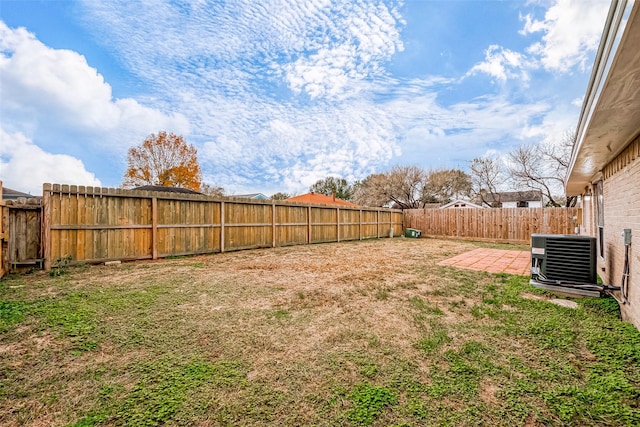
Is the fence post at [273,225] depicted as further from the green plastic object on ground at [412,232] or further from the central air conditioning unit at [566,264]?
the green plastic object on ground at [412,232]

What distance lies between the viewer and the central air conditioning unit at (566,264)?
12.4ft

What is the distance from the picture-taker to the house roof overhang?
1348 mm

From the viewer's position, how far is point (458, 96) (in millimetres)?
13305

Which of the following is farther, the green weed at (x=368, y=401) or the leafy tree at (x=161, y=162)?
the leafy tree at (x=161, y=162)

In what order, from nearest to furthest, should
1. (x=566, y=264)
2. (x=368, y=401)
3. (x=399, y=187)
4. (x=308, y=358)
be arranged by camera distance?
(x=368, y=401), (x=308, y=358), (x=566, y=264), (x=399, y=187)

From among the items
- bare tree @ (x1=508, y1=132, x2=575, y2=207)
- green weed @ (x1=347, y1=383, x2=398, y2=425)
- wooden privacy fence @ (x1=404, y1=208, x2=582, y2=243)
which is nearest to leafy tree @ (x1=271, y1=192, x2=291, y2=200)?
wooden privacy fence @ (x1=404, y1=208, x2=582, y2=243)

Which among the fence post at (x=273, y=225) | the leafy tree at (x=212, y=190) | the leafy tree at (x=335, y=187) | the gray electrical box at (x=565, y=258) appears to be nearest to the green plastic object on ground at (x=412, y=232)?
the fence post at (x=273, y=225)

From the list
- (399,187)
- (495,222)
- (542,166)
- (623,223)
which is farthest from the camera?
(399,187)

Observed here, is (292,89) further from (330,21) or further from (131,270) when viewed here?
(131,270)

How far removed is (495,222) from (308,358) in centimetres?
1431

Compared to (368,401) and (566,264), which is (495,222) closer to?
(566,264)

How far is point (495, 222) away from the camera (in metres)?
13.3

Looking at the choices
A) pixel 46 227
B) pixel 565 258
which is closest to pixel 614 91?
pixel 565 258

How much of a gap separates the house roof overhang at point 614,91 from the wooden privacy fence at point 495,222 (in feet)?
32.5
